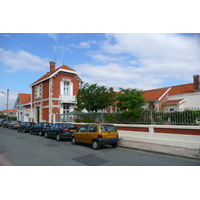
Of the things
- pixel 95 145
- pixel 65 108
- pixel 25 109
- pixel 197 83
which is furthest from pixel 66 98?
pixel 197 83

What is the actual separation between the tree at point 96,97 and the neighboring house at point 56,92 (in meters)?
7.42

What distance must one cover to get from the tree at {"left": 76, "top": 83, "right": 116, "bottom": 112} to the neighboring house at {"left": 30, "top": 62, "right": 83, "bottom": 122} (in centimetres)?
742

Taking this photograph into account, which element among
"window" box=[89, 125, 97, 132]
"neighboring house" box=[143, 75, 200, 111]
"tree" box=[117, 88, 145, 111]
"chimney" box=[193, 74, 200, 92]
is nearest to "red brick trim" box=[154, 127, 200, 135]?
"window" box=[89, 125, 97, 132]

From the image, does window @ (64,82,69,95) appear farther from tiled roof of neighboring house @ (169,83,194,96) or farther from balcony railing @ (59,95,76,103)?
tiled roof of neighboring house @ (169,83,194,96)

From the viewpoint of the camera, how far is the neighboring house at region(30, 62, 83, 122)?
2472 centimetres

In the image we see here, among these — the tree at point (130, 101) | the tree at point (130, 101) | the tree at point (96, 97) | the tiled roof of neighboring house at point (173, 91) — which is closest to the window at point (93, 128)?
the tree at point (130, 101)

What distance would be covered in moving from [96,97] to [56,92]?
931cm

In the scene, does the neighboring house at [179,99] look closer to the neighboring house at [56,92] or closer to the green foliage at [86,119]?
the green foliage at [86,119]

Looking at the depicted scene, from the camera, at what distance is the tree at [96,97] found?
17844 mm

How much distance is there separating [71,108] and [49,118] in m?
3.88

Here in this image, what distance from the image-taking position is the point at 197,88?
80.3ft

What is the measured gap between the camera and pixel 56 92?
25156 mm

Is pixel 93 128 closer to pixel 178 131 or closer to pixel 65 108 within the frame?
pixel 178 131

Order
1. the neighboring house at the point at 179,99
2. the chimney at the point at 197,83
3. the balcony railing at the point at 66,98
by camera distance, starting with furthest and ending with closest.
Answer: the balcony railing at the point at 66,98, the chimney at the point at 197,83, the neighboring house at the point at 179,99
